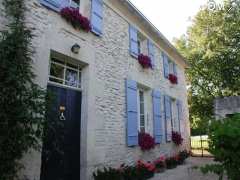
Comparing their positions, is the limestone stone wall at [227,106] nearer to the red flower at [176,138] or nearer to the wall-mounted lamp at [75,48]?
the red flower at [176,138]

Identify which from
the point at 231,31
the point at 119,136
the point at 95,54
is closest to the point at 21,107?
the point at 95,54

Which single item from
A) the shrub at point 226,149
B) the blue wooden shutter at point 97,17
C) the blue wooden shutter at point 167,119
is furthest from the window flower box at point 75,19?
the blue wooden shutter at point 167,119

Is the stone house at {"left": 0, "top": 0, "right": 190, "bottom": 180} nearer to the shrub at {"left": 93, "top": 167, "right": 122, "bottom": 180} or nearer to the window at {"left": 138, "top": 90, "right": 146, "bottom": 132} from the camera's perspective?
the window at {"left": 138, "top": 90, "right": 146, "bottom": 132}

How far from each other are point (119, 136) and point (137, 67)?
98.8 inches

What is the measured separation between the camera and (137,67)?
7.45 metres

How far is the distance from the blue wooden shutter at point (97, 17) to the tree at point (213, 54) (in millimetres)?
10188

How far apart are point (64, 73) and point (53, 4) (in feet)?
4.55

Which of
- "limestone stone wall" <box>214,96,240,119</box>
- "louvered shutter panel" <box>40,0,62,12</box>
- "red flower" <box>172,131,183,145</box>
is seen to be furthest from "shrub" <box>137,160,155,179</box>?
"limestone stone wall" <box>214,96,240,119</box>

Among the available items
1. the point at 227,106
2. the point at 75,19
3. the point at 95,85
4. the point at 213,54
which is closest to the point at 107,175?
the point at 95,85

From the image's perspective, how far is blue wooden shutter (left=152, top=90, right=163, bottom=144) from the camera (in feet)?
25.4

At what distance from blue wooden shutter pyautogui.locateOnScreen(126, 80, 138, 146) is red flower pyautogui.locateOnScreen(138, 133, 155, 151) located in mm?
295

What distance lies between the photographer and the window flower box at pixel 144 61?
759 centimetres

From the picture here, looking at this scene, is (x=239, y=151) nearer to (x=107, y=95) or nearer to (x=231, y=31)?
(x=107, y=95)

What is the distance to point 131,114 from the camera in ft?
21.2
